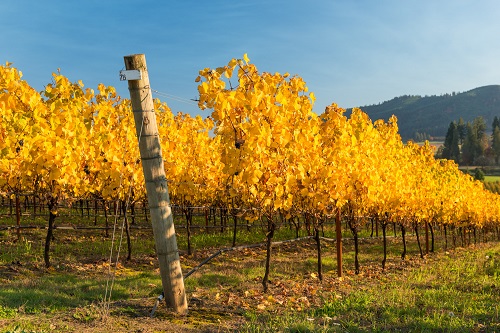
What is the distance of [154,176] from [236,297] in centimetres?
329

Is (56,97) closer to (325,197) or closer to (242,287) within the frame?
(242,287)

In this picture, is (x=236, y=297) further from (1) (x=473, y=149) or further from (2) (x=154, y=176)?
(1) (x=473, y=149)

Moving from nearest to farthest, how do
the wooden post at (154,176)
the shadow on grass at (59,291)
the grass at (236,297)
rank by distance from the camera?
the grass at (236,297) → the wooden post at (154,176) → the shadow on grass at (59,291)

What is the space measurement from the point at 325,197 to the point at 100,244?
10.1 metres

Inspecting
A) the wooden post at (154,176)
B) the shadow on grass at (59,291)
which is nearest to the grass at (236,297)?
the shadow on grass at (59,291)

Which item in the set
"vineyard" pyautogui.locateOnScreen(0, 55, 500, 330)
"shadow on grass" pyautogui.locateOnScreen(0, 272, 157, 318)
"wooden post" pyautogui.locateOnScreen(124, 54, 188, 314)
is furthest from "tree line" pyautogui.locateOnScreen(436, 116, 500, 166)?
"wooden post" pyautogui.locateOnScreen(124, 54, 188, 314)

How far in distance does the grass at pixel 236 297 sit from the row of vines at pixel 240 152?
128 centimetres

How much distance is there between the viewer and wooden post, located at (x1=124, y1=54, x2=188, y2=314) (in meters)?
5.89

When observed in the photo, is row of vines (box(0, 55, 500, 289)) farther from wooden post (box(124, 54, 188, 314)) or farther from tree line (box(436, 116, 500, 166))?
tree line (box(436, 116, 500, 166))

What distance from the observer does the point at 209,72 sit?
21.6 feet

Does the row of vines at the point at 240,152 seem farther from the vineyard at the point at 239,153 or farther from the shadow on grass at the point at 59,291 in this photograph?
the shadow on grass at the point at 59,291

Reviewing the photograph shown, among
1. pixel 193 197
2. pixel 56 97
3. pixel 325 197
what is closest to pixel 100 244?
pixel 193 197

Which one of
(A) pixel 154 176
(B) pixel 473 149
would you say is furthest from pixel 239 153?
(B) pixel 473 149

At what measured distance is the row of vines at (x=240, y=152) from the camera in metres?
7.01
